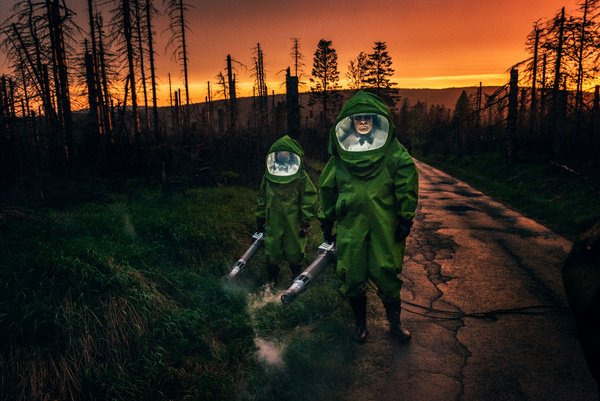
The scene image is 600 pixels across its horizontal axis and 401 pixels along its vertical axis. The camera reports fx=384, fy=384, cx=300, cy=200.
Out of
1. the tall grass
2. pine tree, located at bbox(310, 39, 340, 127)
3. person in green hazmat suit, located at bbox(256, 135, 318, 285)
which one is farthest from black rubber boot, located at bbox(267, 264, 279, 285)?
pine tree, located at bbox(310, 39, 340, 127)

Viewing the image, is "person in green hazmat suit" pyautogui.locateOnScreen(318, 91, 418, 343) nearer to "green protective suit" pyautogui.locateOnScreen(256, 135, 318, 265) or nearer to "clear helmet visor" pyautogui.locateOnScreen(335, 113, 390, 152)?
"clear helmet visor" pyautogui.locateOnScreen(335, 113, 390, 152)

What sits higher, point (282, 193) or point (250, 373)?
point (282, 193)

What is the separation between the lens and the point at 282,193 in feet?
18.1


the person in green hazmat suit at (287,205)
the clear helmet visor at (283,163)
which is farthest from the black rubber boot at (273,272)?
the clear helmet visor at (283,163)

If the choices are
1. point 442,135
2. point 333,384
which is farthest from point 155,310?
point 442,135

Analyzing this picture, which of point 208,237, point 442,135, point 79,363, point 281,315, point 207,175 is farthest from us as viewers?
point 442,135

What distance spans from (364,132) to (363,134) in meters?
0.02

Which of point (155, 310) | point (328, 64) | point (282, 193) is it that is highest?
point (328, 64)

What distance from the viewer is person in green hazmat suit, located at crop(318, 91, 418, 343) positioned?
381cm

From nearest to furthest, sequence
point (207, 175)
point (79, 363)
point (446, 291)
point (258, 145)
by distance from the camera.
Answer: point (79, 363), point (446, 291), point (207, 175), point (258, 145)

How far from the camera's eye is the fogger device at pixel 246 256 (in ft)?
18.6

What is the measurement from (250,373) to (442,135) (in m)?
55.2

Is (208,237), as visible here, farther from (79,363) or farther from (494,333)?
(494,333)

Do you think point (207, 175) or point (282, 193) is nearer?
point (282, 193)
